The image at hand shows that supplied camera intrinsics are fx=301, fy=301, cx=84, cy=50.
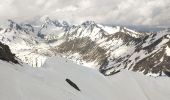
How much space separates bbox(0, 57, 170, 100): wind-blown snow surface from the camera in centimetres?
3241

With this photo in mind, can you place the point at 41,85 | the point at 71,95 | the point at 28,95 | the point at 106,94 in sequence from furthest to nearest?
the point at 106,94 → the point at 71,95 → the point at 41,85 → the point at 28,95

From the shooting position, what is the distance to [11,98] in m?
28.4

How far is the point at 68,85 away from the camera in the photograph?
47.6m

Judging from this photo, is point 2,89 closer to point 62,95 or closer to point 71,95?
point 62,95

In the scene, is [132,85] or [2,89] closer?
[2,89]

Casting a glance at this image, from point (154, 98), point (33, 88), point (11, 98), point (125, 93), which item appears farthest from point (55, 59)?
point (11, 98)

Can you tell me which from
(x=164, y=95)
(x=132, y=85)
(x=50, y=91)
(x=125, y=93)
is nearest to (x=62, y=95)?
(x=50, y=91)

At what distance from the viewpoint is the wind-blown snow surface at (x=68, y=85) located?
32.4 m

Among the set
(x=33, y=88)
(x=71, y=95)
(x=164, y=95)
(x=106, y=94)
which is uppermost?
(x=33, y=88)

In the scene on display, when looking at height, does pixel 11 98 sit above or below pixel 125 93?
above

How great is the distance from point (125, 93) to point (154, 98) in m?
9.52

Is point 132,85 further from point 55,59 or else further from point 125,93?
point 55,59

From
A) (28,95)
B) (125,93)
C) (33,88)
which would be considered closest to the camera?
(28,95)

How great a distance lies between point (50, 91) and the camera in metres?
35.8
